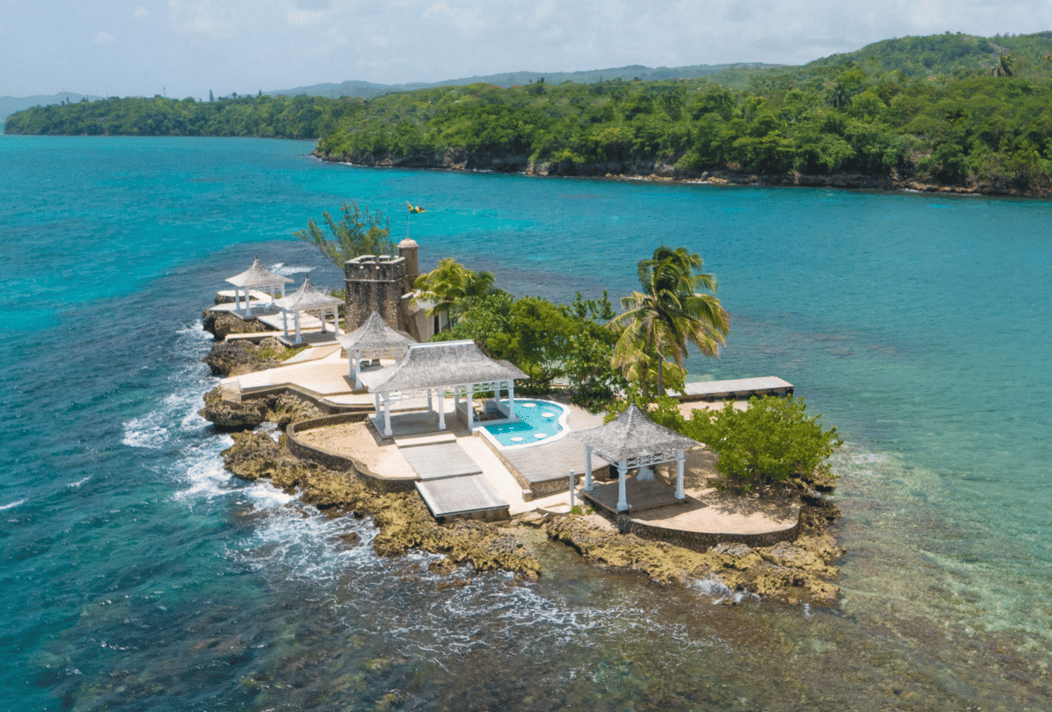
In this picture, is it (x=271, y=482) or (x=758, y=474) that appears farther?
(x=271, y=482)

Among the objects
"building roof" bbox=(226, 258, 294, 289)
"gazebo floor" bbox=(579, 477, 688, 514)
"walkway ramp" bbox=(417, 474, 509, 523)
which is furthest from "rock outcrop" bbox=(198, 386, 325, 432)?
"building roof" bbox=(226, 258, 294, 289)

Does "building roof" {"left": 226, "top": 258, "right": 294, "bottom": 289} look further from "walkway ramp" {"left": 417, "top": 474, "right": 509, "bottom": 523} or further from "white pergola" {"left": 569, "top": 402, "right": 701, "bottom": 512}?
"white pergola" {"left": 569, "top": 402, "right": 701, "bottom": 512}

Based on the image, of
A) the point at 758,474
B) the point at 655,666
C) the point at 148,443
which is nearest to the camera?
the point at 655,666

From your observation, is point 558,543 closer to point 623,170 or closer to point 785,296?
point 785,296

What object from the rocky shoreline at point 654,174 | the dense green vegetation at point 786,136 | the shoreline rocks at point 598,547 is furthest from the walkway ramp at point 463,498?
the rocky shoreline at point 654,174

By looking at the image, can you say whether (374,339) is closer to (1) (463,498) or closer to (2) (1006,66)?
(1) (463,498)

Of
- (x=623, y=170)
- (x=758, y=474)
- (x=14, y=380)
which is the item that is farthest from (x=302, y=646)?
(x=623, y=170)
